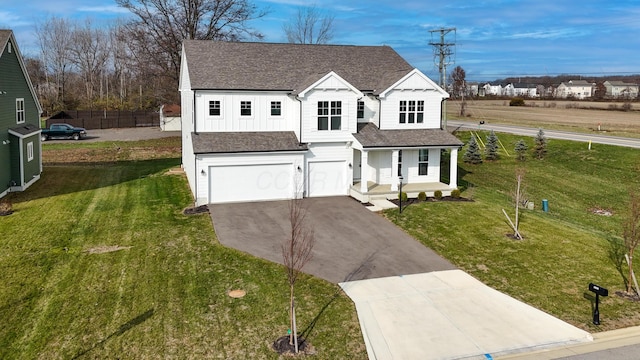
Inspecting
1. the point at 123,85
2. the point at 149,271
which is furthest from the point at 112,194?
the point at 123,85

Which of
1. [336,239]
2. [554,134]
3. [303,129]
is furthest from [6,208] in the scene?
[554,134]

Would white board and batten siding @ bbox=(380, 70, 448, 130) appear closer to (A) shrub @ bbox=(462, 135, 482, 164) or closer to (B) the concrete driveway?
(B) the concrete driveway

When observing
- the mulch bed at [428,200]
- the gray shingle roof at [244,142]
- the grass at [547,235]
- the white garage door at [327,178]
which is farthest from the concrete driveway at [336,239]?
the gray shingle roof at [244,142]

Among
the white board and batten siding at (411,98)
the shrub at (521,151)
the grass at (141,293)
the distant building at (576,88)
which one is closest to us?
the grass at (141,293)

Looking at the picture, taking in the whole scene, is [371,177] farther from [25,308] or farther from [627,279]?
[25,308]

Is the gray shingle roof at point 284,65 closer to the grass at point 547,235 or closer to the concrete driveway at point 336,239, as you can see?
the concrete driveway at point 336,239

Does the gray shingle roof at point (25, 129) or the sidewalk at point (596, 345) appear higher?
the gray shingle roof at point (25, 129)

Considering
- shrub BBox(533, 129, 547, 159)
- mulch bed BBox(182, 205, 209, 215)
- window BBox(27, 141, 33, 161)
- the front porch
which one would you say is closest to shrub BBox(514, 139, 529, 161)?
shrub BBox(533, 129, 547, 159)
